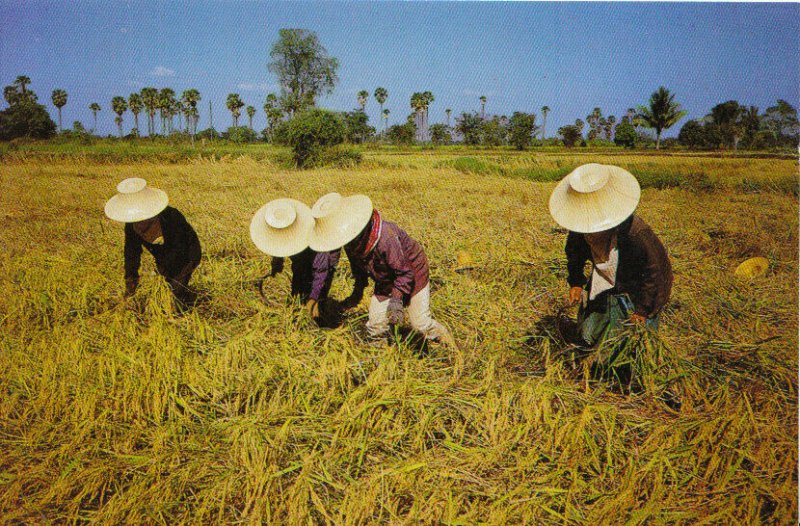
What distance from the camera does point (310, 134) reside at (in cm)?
1644

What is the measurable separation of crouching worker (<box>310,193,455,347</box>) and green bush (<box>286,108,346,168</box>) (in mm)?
14454

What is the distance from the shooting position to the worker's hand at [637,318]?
241cm

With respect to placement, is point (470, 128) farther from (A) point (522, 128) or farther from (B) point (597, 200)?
(B) point (597, 200)

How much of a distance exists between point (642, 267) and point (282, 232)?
2.04 m

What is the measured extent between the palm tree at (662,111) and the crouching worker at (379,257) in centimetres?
4001

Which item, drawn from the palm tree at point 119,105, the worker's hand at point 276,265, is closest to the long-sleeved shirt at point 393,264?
the worker's hand at point 276,265

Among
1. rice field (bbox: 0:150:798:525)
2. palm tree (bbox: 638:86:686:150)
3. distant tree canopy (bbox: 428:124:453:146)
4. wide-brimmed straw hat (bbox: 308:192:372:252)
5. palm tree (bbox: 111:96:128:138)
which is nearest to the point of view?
rice field (bbox: 0:150:798:525)

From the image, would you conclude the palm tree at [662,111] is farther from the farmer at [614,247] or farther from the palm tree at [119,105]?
the palm tree at [119,105]

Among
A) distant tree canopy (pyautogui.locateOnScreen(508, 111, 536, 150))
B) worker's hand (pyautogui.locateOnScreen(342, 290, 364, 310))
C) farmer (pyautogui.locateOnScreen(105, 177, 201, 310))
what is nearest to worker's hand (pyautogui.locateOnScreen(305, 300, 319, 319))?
worker's hand (pyautogui.locateOnScreen(342, 290, 364, 310))

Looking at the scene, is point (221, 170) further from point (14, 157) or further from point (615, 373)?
point (615, 373)

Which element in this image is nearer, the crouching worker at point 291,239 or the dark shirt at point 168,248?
the crouching worker at point 291,239

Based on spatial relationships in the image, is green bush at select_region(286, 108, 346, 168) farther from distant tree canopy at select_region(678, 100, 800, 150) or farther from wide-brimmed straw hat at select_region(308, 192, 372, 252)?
distant tree canopy at select_region(678, 100, 800, 150)

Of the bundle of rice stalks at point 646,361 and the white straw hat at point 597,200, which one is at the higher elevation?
the white straw hat at point 597,200

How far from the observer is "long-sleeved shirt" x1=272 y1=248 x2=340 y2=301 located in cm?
274
